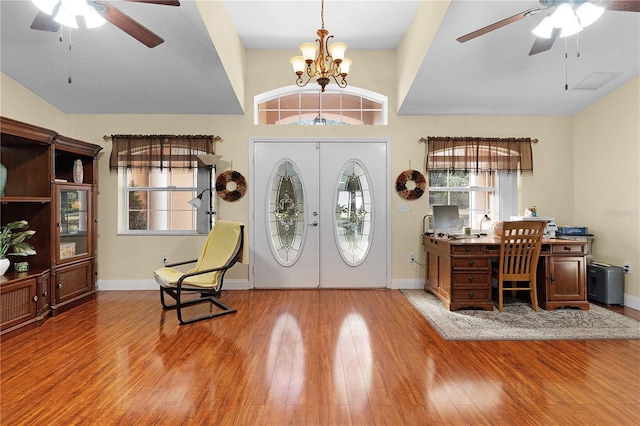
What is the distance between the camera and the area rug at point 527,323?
119 inches

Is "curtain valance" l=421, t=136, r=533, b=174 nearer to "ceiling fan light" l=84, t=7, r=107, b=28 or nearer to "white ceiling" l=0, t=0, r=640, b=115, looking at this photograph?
"white ceiling" l=0, t=0, r=640, b=115

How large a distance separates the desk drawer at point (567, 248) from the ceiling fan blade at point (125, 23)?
174 inches

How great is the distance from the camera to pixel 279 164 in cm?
473

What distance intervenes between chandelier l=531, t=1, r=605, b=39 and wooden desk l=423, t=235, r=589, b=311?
6.66ft

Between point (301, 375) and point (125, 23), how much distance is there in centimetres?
283

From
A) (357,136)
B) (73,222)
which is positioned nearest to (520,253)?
(357,136)

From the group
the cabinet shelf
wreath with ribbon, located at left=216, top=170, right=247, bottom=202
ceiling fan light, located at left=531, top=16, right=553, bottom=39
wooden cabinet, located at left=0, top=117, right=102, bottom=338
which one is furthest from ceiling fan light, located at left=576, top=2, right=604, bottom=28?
the cabinet shelf

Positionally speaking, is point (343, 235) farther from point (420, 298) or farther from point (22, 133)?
point (22, 133)

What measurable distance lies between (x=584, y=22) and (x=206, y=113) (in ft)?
13.6

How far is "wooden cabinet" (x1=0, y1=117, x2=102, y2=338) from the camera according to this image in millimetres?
3176

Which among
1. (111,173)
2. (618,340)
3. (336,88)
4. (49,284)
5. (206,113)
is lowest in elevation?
(618,340)

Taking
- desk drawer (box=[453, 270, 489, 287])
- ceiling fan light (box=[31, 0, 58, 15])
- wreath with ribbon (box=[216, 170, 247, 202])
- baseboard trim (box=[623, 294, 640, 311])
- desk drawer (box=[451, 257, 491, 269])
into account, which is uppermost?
ceiling fan light (box=[31, 0, 58, 15])

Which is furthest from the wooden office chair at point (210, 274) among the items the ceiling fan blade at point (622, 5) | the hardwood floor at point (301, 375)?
the ceiling fan blade at point (622, 5)

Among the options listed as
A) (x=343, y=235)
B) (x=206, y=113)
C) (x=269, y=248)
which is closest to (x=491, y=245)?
(x=343, y=235)
